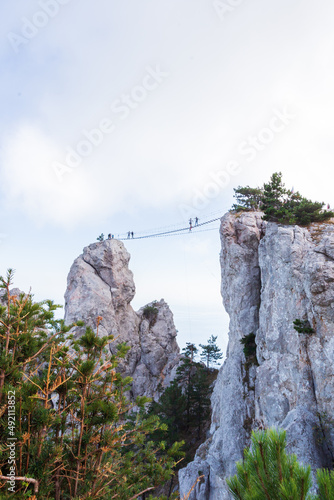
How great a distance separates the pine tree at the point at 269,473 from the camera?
12.1ft

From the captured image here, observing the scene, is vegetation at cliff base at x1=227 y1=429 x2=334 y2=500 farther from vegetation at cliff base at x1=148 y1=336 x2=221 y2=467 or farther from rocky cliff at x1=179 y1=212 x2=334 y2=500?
vegetation at cliff base at x1=148 y1=336 x2=221 y2=467

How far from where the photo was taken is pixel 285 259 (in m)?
23.3

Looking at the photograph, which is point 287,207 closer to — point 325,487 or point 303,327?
point 303,327

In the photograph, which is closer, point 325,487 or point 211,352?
point 325,487

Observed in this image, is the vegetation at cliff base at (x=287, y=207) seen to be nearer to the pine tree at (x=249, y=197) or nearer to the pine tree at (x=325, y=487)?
the pine tree at (x=249, y=197)

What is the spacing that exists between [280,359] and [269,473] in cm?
1864

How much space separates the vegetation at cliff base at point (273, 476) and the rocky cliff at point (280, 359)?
11.4m

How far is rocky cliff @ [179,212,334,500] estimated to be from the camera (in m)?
16.2

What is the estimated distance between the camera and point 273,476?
4.02 meters

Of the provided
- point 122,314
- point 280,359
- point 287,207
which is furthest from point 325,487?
point 122,314

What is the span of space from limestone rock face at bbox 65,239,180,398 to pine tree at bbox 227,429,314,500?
129ft

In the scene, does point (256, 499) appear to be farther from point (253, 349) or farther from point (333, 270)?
point (253, 349)

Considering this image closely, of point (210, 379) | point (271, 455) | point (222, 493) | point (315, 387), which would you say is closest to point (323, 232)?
point (315, 387)

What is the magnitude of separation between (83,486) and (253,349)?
24.6 meters
